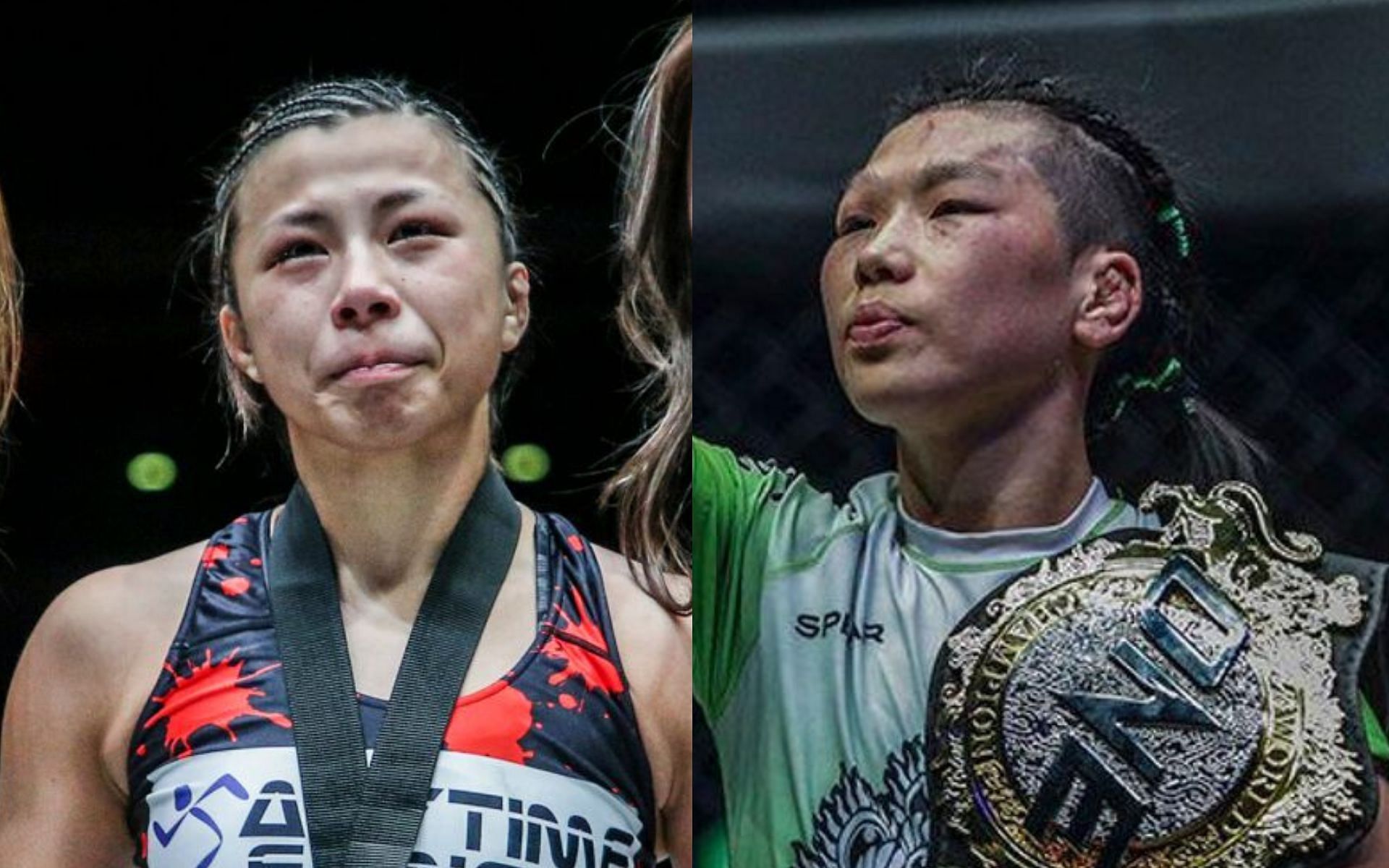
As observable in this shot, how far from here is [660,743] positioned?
3541mm

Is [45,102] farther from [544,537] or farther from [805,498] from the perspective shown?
[805,498]

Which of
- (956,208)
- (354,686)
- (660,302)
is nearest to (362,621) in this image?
(354,686)

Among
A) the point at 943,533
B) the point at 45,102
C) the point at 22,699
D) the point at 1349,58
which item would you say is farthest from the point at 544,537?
the point at 1349,58

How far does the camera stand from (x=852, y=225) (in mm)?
3588

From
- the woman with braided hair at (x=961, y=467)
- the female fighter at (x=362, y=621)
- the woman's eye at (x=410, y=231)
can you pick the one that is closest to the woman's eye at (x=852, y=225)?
the woman with braided hair at (x=961, y=467)

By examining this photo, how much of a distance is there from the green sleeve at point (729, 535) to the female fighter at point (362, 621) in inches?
3.4

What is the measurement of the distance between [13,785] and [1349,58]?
234 cm

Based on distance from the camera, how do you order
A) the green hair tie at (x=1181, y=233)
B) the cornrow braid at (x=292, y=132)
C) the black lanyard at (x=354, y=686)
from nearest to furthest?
the black lanyard at (x=354, y=686), the green hair tie at (x=1181, y=233), the cornrow braid at (x=292, y=132)

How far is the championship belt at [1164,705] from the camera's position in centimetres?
343

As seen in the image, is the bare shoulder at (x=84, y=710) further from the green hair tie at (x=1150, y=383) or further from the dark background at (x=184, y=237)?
the green hair tie at (x=1150, y=383)

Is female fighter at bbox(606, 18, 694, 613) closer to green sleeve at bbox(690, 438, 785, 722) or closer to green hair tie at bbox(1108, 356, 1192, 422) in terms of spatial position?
green sleeve at bbox(690, 438, 785, 722)

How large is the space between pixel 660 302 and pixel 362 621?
683mm

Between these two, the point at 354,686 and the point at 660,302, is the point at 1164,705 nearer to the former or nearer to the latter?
the point at 660,302

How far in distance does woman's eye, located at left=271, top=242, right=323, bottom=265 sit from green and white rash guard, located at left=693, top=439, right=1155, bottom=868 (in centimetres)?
67
